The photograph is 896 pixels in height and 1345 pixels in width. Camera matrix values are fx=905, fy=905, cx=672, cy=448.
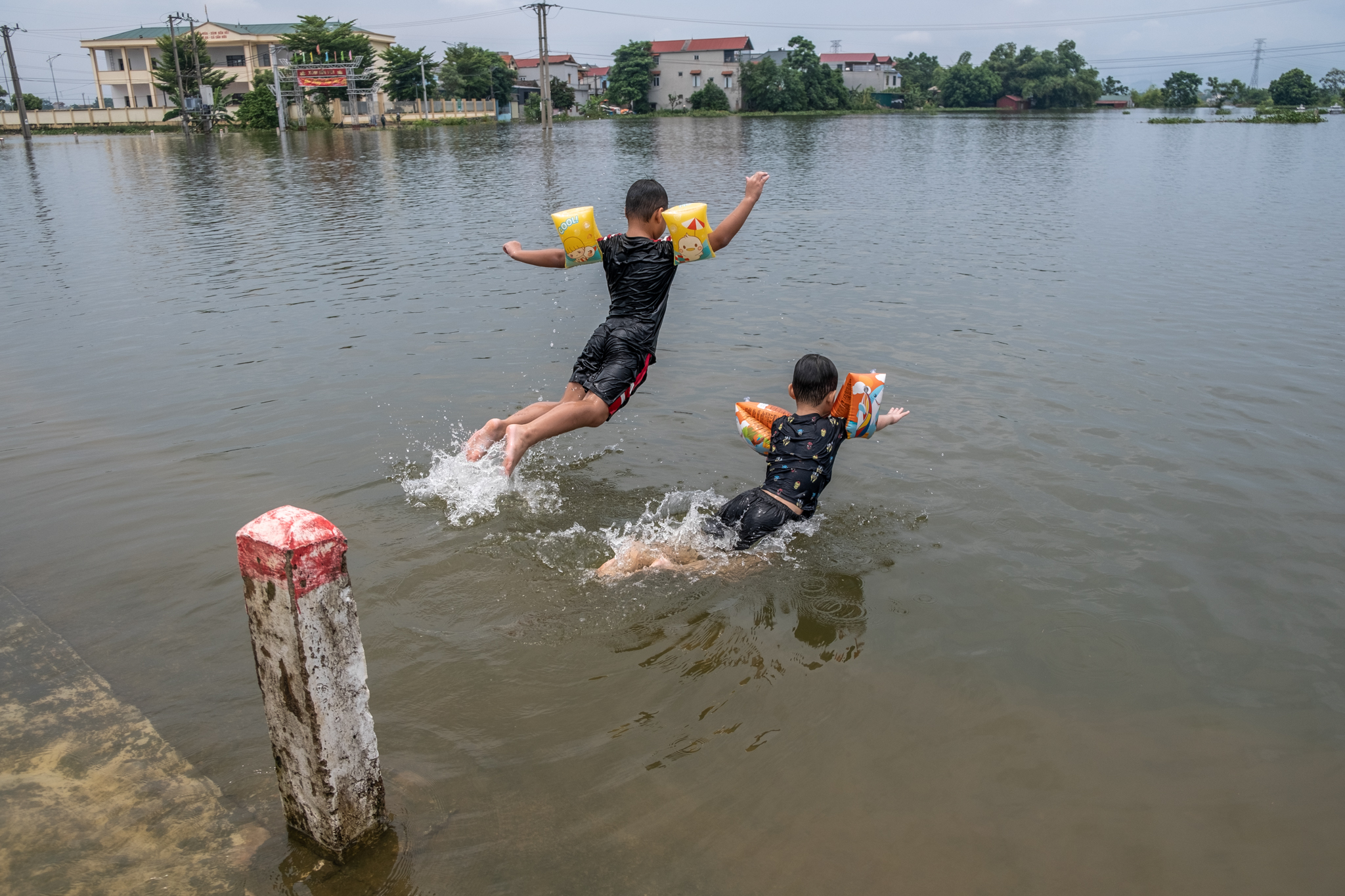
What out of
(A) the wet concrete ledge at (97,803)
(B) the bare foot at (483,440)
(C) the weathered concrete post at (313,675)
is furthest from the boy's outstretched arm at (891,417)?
(A) the wet concrete ledge at (97,803)

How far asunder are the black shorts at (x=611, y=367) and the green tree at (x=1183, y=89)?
4944 inches

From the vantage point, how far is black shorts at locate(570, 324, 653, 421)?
6.67m

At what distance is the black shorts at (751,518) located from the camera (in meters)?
5.61

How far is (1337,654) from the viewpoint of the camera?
16.5 ft

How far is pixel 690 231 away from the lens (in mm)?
6633

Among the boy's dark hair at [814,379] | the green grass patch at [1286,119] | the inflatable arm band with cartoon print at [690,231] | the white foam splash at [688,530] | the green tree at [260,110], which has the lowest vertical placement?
the white foam splash at [688,530]

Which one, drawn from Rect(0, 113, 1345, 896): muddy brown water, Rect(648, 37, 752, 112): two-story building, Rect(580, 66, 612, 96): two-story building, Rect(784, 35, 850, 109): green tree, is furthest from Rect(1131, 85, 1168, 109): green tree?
Rect(0, 113, 1345, 896): muddy brown water

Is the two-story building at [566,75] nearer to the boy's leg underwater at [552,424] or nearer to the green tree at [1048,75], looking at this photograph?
the green tree at [1048,75]

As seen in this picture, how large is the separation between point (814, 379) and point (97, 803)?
4225 mm

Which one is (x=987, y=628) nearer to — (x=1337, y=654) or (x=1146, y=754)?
(x=1146, y=754)

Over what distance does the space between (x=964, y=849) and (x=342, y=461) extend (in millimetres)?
5747

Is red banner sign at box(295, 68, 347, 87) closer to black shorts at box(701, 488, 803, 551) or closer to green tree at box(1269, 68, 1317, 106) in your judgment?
black shorts at box(701, 488, 803, 551)

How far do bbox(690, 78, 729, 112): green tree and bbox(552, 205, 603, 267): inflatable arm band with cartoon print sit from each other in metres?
95.6

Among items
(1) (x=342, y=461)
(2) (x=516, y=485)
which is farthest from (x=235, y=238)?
(2) (x=516, y=485)
